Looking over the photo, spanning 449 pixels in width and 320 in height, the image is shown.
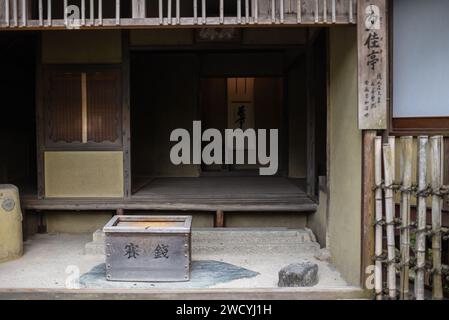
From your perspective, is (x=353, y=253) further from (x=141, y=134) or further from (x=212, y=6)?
(x=141, y=134)

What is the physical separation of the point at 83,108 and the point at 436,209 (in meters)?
5.83

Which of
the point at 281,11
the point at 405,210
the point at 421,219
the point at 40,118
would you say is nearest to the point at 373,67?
the point at 281,11

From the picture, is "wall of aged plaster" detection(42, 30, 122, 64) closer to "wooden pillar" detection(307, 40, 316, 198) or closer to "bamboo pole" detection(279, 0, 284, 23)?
"wooden pillar" detection(307, 40, 316, 198)

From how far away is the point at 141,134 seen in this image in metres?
11.5

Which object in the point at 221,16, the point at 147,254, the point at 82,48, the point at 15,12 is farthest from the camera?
the point at 82,48

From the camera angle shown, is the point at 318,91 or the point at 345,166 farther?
the point at 318,91

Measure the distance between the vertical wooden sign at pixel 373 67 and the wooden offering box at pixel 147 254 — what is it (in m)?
2.45

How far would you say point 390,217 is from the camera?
181 inches

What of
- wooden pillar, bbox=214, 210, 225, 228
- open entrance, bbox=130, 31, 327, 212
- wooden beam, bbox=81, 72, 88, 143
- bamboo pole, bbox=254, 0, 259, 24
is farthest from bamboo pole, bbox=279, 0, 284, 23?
open entrance, bbox=130, 31, 327, 212

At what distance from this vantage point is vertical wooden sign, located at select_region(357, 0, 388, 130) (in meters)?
4.67

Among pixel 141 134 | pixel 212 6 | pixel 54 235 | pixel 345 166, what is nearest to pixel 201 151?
pixel 141 134

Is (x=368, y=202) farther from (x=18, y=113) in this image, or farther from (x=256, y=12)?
(x=18, y=113)

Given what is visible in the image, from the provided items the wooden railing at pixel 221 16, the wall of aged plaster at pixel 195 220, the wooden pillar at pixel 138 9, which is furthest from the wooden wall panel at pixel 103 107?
the wooden pillar at pixel 138 9

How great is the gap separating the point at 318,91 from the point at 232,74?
12.9 ft
